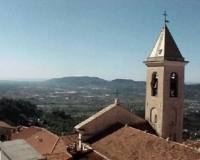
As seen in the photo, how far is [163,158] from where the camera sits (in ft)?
38.6

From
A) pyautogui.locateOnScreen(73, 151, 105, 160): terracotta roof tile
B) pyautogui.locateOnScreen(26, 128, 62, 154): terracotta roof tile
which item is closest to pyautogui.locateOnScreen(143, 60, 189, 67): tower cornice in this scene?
pyautogui.locateOnScreen(73, 151, 105, 160): terracotta roof tile

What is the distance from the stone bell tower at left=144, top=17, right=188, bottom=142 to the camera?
686 inches

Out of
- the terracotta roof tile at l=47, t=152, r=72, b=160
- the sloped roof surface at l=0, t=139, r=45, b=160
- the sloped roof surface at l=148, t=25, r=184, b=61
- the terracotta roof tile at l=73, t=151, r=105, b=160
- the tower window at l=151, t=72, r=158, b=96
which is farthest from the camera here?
the tower window at l=151, t=72, r=158, b=96

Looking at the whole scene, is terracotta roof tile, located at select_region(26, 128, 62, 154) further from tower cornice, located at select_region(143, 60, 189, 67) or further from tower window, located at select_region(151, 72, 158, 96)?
tower cornice, located at select_region(143, 60, 189, 67)

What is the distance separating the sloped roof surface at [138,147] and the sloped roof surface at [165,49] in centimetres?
564

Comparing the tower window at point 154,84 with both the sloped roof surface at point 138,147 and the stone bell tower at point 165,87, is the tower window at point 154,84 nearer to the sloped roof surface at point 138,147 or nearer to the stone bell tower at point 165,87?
the stone bell tower at point 165,87

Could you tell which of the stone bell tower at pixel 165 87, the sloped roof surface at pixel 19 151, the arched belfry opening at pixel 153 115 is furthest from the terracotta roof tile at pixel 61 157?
the arched belfry opening at pixel 153 115

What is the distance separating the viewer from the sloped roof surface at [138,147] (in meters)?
11.9

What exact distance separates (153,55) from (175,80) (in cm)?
240

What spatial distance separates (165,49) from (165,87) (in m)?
2.71

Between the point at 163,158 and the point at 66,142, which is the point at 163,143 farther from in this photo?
the point at 66,142

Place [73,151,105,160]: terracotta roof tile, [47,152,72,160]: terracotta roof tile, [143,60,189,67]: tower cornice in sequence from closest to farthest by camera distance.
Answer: [73,151,105,160]: terracotta roof tile, [47,152,72,160]: terracotta roof tile, [143,60,189,67]: tower cornice

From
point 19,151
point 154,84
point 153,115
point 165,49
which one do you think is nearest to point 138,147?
point 153,115

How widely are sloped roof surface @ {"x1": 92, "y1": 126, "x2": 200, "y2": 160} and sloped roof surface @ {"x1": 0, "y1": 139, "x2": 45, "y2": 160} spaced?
385 centimetres
